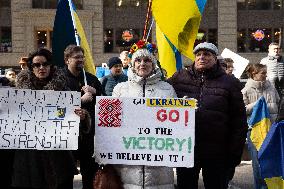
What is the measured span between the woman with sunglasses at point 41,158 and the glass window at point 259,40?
29.2 meters

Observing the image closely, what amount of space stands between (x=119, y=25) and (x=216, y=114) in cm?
2801

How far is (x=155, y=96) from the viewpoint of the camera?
464cm

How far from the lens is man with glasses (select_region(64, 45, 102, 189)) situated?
542 cm

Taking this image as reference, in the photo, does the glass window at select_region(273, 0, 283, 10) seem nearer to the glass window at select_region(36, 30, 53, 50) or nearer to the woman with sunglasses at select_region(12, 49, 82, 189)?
the glass window at select_region(36, 30, 53, 50)

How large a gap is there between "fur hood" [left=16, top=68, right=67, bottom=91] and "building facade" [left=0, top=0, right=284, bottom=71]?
82.6 ft

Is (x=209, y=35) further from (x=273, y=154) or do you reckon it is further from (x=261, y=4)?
(x=273, y=154)

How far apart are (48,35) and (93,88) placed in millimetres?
26821

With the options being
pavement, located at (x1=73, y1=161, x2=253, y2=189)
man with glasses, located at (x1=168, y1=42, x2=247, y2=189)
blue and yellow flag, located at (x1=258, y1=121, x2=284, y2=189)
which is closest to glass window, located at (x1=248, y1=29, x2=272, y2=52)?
pavement, located at (x1=73, y1=161, x2=253, y2=189)

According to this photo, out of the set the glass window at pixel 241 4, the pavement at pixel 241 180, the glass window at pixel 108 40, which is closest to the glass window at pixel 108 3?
the glass window at pixel 108 40

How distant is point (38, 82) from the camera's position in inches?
185

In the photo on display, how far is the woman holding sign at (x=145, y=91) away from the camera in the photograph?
4.54 metres

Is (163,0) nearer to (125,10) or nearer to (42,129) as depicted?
(42,129)

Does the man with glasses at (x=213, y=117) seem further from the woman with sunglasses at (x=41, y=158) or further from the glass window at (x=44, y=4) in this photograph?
the glass window at (x=44, y=4)

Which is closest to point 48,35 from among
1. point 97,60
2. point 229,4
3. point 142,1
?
point 97,60
